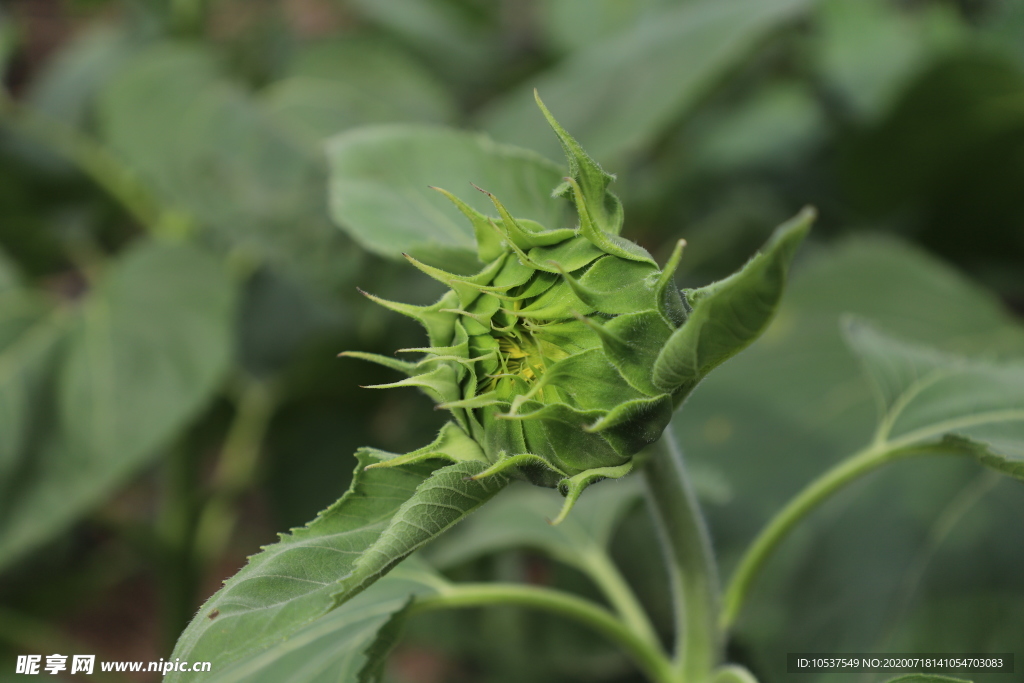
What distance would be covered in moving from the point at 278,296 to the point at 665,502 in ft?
3.61

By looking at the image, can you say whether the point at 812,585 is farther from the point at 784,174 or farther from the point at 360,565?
the point at 784,174

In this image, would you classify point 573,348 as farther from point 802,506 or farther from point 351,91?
point 351,91

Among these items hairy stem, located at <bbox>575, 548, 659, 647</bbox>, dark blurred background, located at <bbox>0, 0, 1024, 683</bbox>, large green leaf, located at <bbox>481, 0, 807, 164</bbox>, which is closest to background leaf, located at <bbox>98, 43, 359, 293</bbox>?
dark blurred background, located at <bbox>0, 0, 1024, 683</bbox>

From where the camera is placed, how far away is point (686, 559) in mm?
545

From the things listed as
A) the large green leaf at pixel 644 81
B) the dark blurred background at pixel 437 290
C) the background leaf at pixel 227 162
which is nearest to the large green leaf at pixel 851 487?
the dark blurred background at pixel 437 290

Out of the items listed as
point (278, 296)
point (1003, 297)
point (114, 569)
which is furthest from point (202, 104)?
point (1003, 297)

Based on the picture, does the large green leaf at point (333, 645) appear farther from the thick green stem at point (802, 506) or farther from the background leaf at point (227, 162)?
the background leaf at point (227, 162)

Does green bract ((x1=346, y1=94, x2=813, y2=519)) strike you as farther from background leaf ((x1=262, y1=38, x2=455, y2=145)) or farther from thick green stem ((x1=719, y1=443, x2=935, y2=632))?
background leaf ((x1=262, y1=38, x2=455, y2=145))

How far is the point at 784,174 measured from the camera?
1656mm

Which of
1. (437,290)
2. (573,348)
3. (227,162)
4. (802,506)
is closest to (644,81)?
(437,290)

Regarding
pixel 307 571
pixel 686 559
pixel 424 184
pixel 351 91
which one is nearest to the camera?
pixel 307 571

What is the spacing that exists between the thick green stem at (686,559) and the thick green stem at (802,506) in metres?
0.02

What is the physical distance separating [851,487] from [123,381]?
0.86 metres

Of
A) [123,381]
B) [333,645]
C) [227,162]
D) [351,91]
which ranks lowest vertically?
[333,645]
